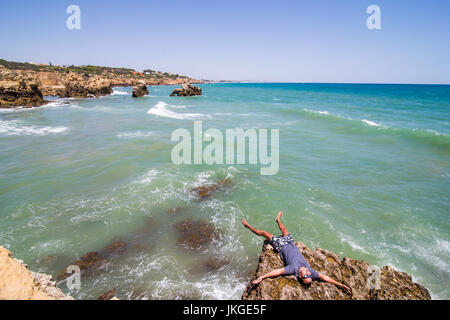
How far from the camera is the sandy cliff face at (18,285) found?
3.66m

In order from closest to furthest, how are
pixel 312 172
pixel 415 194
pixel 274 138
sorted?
pixel 415 194
pixel 312 172
pixel 274 138

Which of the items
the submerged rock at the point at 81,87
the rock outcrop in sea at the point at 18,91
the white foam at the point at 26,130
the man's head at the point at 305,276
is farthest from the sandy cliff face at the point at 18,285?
the submerged rock at the point at 81,87

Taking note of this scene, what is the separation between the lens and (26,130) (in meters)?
22.5

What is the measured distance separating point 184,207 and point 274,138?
13778 mm

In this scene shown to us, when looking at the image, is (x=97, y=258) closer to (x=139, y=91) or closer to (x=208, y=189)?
(x=208, y=189)

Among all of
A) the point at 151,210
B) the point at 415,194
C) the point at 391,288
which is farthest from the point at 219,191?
the point at 415,194

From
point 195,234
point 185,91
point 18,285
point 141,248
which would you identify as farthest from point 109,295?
point 185,91

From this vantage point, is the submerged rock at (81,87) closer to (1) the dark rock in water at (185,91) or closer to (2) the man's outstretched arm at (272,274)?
(1) the dark rock in water at (185,91)

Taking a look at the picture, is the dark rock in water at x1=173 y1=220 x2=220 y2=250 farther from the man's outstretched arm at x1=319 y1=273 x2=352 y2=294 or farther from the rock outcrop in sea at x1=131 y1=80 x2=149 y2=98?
the rock outcrop in sea at x1=131 y1=80 x2=149 y2=98

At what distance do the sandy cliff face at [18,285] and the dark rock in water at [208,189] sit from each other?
7.07 m

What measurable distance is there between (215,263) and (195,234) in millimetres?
1632

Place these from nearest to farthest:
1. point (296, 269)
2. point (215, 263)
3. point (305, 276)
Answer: point (305, 276) < point (296, 269) < point (215, 263)

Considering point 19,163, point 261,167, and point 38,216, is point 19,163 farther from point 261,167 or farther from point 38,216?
point 261,167

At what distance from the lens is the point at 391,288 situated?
16.2 feet
